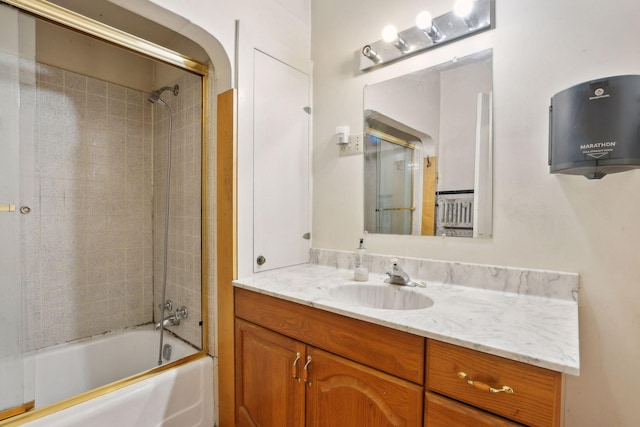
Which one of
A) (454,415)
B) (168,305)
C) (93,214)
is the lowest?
(168,305)

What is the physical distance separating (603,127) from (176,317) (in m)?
2.22

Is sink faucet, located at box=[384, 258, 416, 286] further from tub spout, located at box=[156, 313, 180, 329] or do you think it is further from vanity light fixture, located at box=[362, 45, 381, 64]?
tub spout, located at box=[156, 313, 180, 329]

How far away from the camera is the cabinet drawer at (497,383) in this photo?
2.25ft

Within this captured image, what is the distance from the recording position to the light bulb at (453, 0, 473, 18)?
49.6 inches

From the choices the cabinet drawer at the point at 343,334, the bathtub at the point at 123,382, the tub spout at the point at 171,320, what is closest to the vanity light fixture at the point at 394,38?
the cabinet drawer at the point at 343,334

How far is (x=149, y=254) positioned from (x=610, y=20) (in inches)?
108

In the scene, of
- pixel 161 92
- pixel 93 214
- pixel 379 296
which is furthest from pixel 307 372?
pixel 161 92

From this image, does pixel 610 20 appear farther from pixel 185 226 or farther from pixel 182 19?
pixel 185 226

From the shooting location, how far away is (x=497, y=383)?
746 millimetres

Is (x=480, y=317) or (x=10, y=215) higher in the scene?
(x=10, y=215)

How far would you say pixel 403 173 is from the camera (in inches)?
60.5

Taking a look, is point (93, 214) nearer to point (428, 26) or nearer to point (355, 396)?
point (355, 396)

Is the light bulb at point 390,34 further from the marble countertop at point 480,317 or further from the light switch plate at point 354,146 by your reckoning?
the marble countertop at point 480,317

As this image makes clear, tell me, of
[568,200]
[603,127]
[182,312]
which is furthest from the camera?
[182,312]
